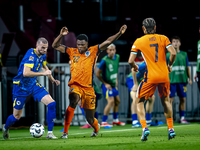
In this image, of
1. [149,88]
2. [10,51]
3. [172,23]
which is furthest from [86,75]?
[172,23]

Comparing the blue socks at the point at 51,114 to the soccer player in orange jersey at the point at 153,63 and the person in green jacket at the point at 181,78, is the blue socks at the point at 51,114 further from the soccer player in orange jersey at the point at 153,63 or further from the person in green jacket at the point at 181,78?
the person in green jacket at the point at 181,78

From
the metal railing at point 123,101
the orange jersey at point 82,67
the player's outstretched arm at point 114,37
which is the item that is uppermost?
the player's outstretched arm at point 114,37

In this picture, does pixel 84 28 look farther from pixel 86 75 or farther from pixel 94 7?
pixel 86 75

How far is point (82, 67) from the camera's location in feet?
23.4

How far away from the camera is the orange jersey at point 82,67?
7.07 meters

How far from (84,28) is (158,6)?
279 centimetres

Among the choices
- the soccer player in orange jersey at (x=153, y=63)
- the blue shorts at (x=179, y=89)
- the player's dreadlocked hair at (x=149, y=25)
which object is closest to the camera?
the soccer player in orange jersey at (x=153, y=63)

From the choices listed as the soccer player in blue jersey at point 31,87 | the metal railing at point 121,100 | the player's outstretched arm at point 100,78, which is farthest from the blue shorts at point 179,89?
the soccer player in blue jersey at point 31,87

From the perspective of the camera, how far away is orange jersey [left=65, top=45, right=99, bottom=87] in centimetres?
707

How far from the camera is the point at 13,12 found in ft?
47.9

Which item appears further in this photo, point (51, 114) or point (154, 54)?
point (51, 114)

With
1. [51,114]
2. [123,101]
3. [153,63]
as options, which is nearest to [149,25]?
[153,63]

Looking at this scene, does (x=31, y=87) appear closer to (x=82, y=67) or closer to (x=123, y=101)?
(x=82, y=67)

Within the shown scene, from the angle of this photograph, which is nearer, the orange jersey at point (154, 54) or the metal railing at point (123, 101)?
the orange jersey at point (154, 54)
